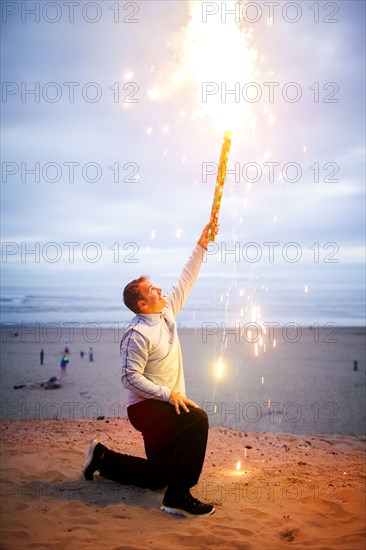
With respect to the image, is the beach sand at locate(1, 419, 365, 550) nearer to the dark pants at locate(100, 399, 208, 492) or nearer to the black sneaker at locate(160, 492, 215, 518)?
the black sneaker at locate(160, 492, 215, 518)

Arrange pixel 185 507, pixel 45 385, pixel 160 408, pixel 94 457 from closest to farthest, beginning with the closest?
pixel 185 507 → pixel 160 408 → pixel 94 457 → pixel 45 385

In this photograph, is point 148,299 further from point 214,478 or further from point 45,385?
point 45,385

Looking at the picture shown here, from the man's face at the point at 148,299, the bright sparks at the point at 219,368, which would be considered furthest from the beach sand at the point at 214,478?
the bright sparks at the point at 219,368

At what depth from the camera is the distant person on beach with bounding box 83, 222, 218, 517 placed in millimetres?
4676

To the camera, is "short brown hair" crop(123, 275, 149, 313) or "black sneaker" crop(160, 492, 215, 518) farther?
"short brown hair" crop(123, 275, 149, 313)

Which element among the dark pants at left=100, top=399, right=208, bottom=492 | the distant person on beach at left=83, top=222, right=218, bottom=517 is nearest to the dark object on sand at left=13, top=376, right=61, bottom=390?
the distant person on beach at left=83, top=222, right=218, bottom=517

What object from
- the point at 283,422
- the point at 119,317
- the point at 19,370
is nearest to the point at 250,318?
the point at 119,317

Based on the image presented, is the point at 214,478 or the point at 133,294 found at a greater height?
the point at 133,294

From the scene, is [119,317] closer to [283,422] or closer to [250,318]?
[250,318]

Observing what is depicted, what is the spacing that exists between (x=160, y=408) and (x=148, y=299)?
1207 mm

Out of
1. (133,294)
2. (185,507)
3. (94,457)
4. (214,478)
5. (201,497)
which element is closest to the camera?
(185,507)

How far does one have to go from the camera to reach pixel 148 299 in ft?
16.4

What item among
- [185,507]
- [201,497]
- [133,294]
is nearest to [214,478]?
[201,497]

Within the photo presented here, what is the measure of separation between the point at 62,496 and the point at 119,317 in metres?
53.0
